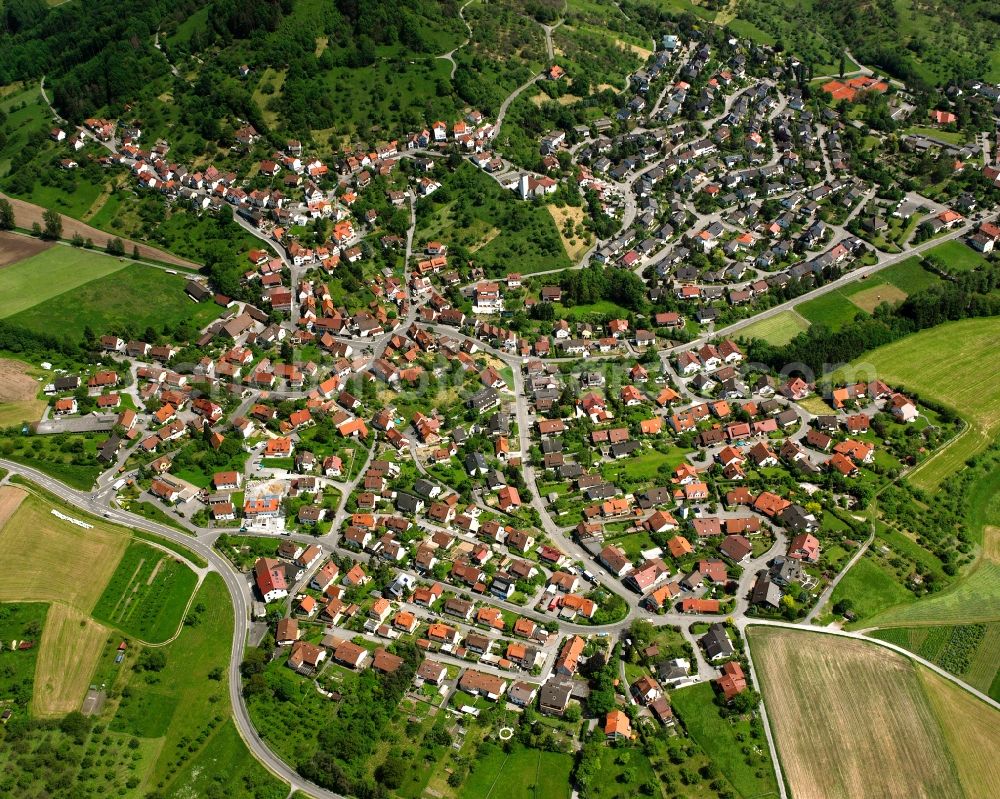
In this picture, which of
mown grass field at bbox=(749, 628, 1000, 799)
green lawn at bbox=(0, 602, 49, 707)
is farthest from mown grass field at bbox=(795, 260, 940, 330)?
green lawn at bbox=(0, 602, 49, 707)

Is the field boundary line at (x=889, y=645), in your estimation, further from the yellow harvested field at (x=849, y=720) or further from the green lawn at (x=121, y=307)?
the green lawn at (x=121, y=307)

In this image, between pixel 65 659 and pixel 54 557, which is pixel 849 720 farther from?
pixel 54 557

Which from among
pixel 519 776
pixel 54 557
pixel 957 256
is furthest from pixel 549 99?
pixel 519 776

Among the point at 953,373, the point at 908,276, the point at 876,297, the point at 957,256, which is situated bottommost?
the point at 953,373

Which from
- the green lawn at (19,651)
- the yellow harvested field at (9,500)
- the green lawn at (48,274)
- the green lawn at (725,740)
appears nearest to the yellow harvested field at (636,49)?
the green lawn at (48,274)

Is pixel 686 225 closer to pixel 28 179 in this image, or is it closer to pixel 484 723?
pixel 484 723

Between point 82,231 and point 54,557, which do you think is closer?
point 54,557

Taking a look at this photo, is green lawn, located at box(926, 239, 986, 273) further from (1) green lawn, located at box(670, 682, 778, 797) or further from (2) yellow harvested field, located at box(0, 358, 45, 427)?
(2) yellow harvested field, located at box(0, 358, 45, 427)
